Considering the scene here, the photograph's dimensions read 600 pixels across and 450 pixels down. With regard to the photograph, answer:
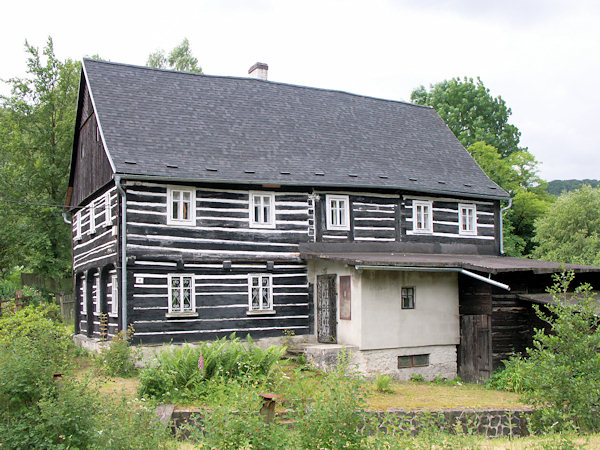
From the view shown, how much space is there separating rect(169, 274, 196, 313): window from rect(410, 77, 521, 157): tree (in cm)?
3382

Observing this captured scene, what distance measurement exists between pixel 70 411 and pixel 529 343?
14.3m

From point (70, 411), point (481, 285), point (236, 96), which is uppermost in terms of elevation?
point (236, 96)

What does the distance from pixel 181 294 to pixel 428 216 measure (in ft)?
30.6

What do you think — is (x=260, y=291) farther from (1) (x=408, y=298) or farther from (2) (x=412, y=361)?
(2) (x=412, y=361)

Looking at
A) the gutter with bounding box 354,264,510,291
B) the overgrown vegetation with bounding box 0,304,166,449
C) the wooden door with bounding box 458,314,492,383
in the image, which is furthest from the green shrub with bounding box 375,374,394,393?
the overgrown vegetation with bounding box 0,304,166,449

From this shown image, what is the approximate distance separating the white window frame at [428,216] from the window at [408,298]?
156 inches

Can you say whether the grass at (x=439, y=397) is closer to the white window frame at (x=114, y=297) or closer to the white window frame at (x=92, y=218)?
the white window frame at (x=114, y=297)

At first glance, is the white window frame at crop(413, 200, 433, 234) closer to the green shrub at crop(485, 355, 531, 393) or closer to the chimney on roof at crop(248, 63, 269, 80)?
the green shrub at crop(485, 355, 531, 393)

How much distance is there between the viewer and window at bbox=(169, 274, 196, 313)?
62.6 ft

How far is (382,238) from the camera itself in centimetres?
2219

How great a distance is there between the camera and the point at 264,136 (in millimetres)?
22375

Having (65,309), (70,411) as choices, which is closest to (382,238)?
(70,411)

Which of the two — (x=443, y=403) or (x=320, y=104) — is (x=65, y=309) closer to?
(x=320, y=104)

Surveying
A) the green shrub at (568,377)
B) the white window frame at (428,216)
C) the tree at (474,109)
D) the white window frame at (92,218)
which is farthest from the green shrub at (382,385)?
the tree at (474,109)
